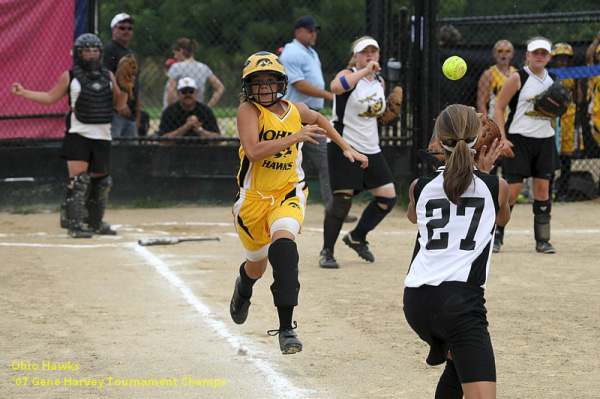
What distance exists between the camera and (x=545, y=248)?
9.05 m

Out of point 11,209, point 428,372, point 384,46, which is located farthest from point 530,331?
point 11,209

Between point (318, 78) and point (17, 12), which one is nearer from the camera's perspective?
point (318, 78)

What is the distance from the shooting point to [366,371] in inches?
204

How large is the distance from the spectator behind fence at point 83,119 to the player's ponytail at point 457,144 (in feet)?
21.8

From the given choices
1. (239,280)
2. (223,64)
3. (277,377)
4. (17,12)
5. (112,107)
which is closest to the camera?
(277,377)

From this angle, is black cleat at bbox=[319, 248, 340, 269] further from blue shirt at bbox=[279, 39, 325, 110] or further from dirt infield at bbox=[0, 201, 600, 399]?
blue shirt at bbox=[279, 39, 325, 110]

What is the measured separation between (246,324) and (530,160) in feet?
12.7

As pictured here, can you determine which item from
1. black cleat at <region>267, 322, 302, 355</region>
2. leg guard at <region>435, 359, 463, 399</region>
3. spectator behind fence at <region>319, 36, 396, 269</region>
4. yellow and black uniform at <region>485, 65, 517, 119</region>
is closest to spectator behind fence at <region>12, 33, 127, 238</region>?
spectator behind fence at <region>319, 36, 396, 269</region>

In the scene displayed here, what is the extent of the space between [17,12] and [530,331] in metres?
8.17

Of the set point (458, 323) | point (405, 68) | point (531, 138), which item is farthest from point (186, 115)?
point (458, 323)

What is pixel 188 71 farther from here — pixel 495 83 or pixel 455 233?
pixel 455 233

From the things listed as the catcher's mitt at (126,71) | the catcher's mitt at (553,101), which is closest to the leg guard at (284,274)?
the catcher's mitt at (553,101)

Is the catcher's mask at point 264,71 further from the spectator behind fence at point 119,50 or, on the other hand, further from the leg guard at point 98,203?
the spectator behind fence at point 119,50

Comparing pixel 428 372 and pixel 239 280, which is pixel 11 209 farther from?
pixel 428 372
